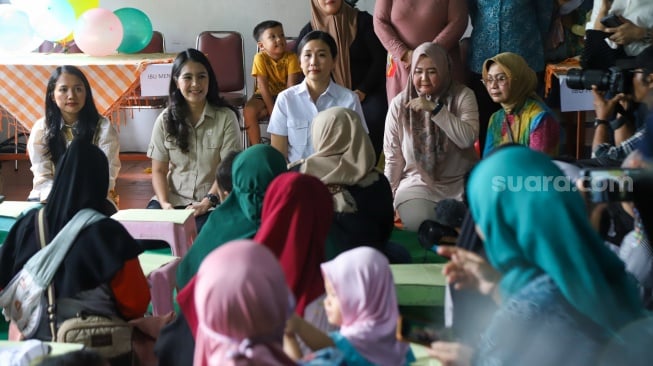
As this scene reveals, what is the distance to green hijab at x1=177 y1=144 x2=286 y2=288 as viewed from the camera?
2.17m

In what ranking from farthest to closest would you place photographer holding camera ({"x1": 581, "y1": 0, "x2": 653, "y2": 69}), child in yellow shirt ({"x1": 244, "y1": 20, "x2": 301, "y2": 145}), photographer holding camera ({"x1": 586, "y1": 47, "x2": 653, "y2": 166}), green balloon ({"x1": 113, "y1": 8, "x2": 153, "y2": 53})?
green balloon ({"x1": 113, "y1": 8, "x2": 153, "y2": 53})
child in yellow shirt ({"x1": 244, "y1": 20, "x2": 301, "y2": 145})
photographer holding camera ({"x1": 581, "y1": 0, "x2": 653, "y2": 69})
photographer holding camera ({"x1": 586, "y1": 47, "x2": 653, "y2": 166})

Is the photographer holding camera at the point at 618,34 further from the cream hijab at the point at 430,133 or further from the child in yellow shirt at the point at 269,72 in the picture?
the child in yellow shirt at the point at 269,72

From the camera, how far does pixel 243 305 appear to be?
1.19m

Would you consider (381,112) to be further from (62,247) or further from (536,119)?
(62,247)

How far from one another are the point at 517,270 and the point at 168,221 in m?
1.67

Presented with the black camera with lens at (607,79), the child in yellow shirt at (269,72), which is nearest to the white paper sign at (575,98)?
the black camera with lens at (607,79)

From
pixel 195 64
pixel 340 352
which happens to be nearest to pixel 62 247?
pixel 340 352

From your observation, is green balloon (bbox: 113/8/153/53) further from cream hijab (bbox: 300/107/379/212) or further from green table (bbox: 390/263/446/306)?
green table (bbox: 390/263/446/306)

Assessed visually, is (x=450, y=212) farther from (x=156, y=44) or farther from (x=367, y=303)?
(x=156, y=44)

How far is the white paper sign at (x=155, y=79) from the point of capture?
14.7ft

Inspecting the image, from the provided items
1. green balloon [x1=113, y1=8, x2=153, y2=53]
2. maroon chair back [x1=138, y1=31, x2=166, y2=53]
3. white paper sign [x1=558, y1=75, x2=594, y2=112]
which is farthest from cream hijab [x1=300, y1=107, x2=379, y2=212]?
maroon chair back [x1=138, y1=31, x2=166, y2=53]

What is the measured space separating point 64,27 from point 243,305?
4.13 meters

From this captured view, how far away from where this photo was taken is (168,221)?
2732 mm

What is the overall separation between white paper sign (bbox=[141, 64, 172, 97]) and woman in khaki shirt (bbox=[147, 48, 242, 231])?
1.15 meters
